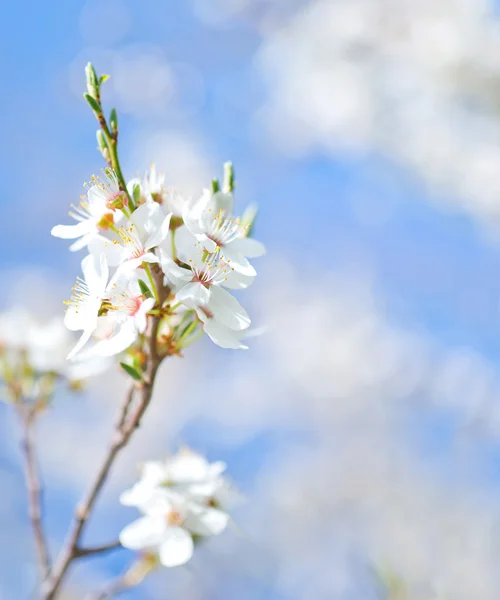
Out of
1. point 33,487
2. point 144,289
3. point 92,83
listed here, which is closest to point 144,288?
point 144,289

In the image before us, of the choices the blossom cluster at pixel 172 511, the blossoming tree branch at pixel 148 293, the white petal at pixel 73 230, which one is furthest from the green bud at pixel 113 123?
the blossom cluster at pixel 172 511

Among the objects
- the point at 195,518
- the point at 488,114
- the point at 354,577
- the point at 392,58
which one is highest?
the point at 392,58

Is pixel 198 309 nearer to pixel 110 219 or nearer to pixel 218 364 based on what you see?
pixel 110 219

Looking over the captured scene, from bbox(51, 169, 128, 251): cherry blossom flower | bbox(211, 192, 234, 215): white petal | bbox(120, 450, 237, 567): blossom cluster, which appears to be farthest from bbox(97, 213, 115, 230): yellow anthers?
bbox(120, 450, 237, 567): blossom cluster

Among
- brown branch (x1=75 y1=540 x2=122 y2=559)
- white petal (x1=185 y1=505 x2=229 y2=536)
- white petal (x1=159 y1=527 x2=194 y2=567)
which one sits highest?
white petal (x1=185 y1=505 x2=229 y2=536)

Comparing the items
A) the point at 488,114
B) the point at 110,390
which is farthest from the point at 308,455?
the point at 488,114

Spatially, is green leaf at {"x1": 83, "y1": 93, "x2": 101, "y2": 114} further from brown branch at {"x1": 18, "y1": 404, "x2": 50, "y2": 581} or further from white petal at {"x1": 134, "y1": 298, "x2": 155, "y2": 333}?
brown branch at {"x1": 18, "y1": 404, "x2": 50, "y2": 581}

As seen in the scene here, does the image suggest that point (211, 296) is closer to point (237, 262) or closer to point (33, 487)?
point (237, 262)

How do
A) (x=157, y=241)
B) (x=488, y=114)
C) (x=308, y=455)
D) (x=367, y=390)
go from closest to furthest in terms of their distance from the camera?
(x=157, y=241) → (x=488, y=114) → (x=367, y=390) → (x=308, y=455)

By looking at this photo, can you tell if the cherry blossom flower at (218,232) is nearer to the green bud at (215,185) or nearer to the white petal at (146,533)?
the green bud at (215,185)
